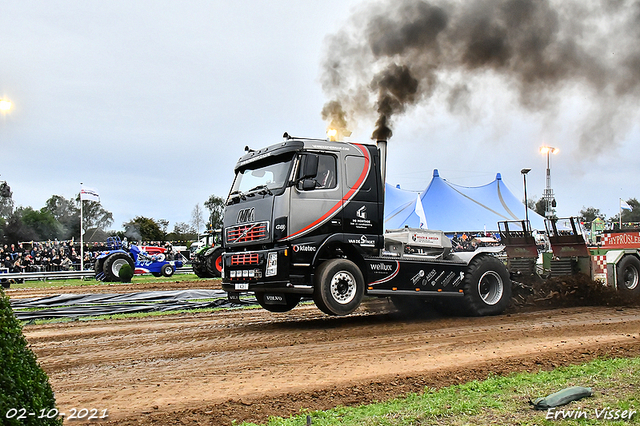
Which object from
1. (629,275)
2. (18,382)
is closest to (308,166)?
(18,382)

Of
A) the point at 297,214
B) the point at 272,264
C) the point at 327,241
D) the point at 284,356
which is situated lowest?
the point at 284,356

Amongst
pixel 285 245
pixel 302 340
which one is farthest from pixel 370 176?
pixel 302 340

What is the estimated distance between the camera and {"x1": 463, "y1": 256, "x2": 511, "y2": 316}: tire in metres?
10.8

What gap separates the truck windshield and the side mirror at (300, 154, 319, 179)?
25cm

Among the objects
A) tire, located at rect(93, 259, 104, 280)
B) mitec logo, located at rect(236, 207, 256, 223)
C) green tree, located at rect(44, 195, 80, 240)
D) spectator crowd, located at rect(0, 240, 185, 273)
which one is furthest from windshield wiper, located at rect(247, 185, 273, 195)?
green tree, located at rect(44, 195, 80, 240)

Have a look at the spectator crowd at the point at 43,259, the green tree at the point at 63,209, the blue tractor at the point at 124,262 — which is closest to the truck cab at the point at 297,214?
the blue tractor at the point at 124,262

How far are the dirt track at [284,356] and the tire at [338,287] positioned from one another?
1.37 ft

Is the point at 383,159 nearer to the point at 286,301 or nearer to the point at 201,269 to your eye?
the point at 286,301

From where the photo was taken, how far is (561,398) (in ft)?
14.9

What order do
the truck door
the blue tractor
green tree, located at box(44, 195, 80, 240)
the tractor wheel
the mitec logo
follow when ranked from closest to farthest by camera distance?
1. the truck door
2. the mitec logo
3. the blue tractor
4. the tractor wheel
5. green tree, located at box(44, 195, 80, 240)

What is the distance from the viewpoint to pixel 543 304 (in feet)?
40.5

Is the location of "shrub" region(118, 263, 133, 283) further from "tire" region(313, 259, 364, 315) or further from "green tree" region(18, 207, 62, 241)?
"green tree" region(18, 207, 62, 241)

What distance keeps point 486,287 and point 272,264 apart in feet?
15.8

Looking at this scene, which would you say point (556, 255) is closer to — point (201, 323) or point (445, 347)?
point (445, 347)
